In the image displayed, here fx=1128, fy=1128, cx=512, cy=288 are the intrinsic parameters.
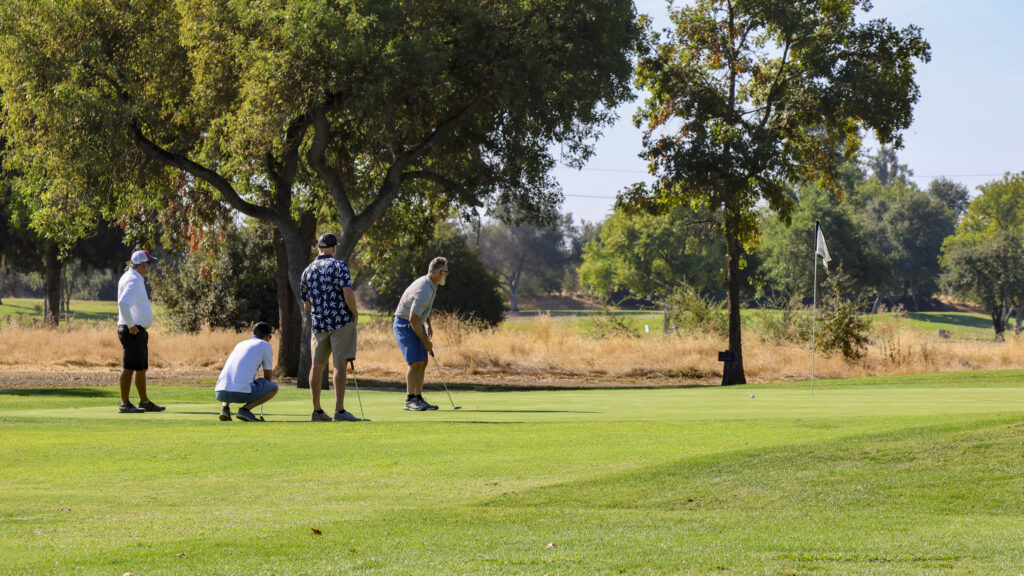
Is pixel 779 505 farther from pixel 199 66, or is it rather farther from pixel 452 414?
pixel 199 66

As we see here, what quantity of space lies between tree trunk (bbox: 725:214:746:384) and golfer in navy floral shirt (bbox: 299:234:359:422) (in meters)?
17.8

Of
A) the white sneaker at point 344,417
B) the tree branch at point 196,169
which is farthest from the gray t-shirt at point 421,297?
the tree branch at point 196,169

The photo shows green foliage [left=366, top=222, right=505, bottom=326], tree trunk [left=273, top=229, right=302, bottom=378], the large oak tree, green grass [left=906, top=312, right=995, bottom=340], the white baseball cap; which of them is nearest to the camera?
the white baseball cap

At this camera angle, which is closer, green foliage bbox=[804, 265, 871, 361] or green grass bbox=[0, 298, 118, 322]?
green foliage bbox=[804, 265, 871, 361]

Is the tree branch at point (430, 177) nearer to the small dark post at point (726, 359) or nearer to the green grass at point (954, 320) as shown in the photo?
the small dark post at point (726, 359)

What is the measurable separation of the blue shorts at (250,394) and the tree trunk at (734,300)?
18323 millimetres

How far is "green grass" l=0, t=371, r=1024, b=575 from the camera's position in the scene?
19.2 ft

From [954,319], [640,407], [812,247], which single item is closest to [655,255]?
[812,247]

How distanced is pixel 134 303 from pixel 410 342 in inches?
141

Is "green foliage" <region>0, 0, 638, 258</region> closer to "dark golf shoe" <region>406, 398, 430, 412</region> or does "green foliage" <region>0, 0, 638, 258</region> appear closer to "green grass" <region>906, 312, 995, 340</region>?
"dark golf shoe" <region>406, 398, 430, 412</region>

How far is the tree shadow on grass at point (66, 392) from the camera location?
21.0m

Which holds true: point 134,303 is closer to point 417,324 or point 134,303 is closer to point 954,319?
point 417,324

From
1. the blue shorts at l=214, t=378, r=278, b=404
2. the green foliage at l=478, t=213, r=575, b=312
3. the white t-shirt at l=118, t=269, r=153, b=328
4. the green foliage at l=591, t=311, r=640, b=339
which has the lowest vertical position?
the blue shorts at l=214, t=378, r=278, b=404

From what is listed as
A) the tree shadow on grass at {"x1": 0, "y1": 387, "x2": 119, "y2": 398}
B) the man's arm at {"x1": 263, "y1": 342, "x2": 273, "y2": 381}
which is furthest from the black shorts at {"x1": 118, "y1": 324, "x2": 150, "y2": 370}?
the tree shadow on grass at {"x1": 0, "y1": 387, "x2": 119, "y2": 398}
